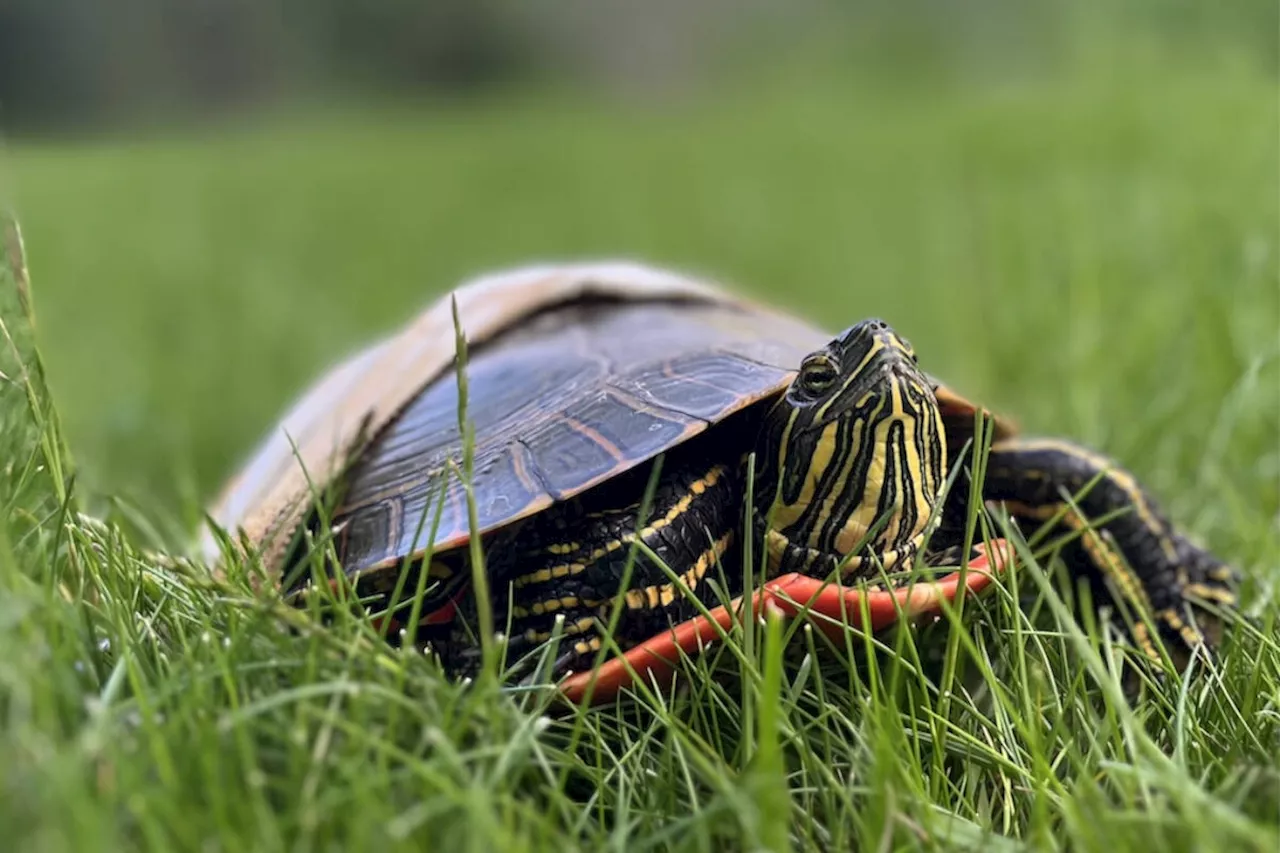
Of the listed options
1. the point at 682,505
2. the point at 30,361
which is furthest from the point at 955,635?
the point at 30,361

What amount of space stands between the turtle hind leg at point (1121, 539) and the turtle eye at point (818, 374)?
413mm

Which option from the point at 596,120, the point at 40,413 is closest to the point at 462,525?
the point at 40,413

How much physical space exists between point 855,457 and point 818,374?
112 mm

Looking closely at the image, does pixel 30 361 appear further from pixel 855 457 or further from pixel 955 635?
pixel 955 635

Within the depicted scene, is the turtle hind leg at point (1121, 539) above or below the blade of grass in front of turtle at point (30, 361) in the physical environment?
below

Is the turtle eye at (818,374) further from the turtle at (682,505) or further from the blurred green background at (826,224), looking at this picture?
the blurred green background at (826,224)

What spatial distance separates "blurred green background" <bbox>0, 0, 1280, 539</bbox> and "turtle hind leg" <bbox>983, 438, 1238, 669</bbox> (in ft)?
0.64

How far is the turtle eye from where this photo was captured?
1.26 meters

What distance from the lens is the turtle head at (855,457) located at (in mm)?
→ 1235

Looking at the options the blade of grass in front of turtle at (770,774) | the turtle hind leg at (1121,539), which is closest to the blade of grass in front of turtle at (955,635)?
the blade of grass in front of turtle at (770,774)

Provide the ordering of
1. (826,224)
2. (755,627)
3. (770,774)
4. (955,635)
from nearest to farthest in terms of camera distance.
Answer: (770,774) < (955,635) < (755,627) < (826,224)

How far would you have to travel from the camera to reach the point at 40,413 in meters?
1.11

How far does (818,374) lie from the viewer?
1268 mm

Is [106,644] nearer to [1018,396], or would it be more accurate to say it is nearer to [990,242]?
[1018,396]
